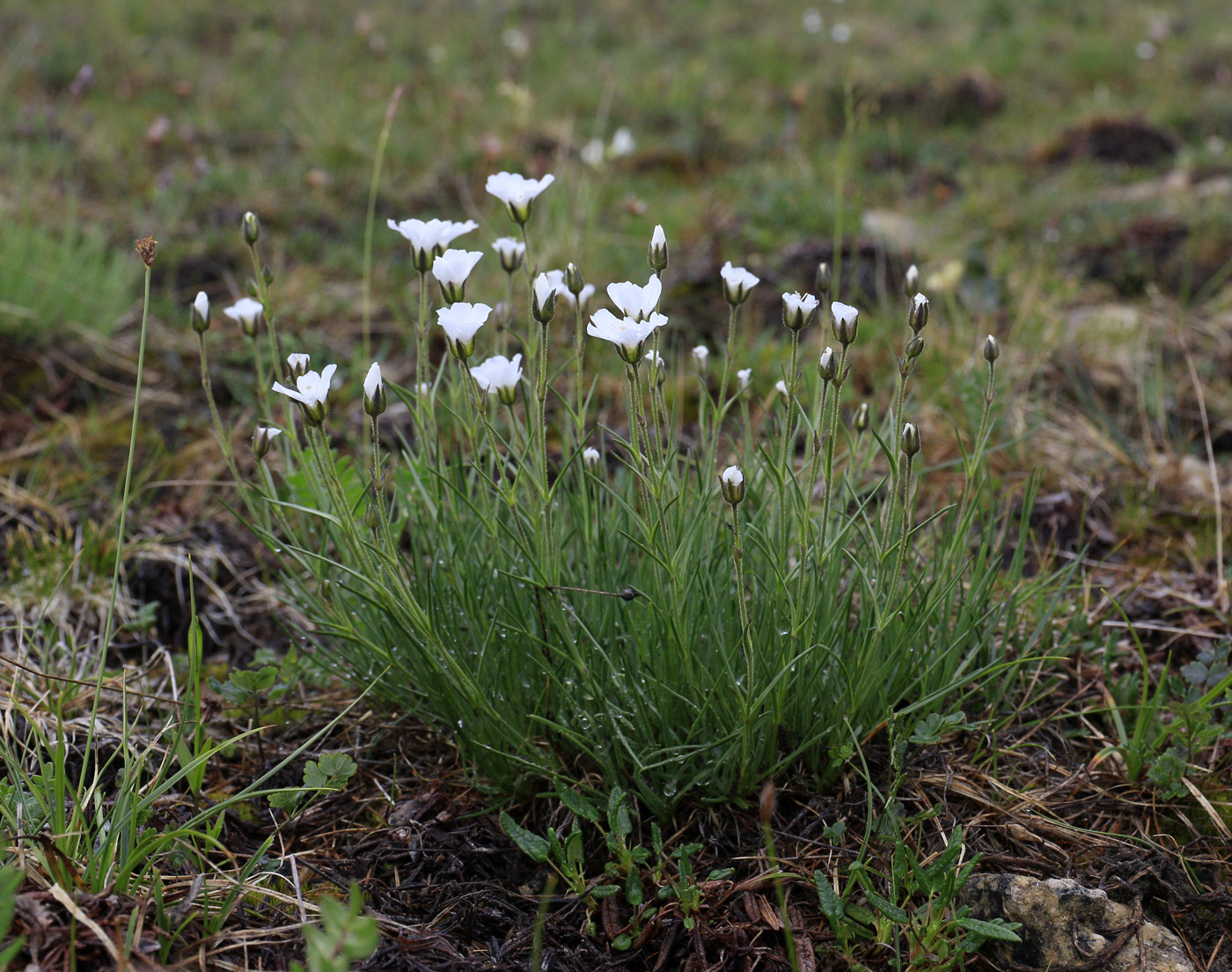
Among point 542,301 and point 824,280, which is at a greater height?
point 542,301

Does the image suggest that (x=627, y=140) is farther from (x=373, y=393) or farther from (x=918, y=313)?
(x=373, y=393)

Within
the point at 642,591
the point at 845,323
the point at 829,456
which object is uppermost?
the point at 845,323

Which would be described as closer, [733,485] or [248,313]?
[733,485]

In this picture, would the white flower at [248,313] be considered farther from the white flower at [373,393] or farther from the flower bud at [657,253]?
the flower bud at [657,253]

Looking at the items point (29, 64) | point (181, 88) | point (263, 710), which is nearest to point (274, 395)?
point (263, 710)

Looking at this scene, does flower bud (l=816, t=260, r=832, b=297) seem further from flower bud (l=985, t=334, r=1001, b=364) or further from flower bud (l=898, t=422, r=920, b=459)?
flower bud (l=898, t=422, r=920, b=459)

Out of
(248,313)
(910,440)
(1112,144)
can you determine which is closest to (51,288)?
(248,313)

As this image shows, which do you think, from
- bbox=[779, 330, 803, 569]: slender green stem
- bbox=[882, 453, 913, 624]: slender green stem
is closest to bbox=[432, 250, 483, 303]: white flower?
bbox=[779, 330, 803, 569]: slender green stem
